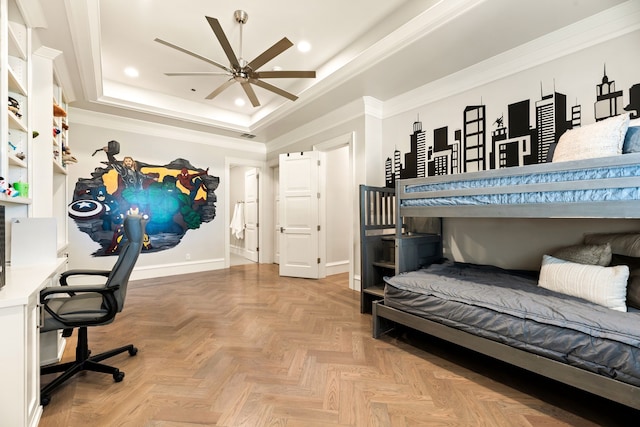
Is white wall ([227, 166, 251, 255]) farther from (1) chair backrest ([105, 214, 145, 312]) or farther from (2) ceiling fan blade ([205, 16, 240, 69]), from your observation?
(1) chair backrest ([105, 214, 145, 312])

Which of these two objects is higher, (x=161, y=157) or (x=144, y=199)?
(x=161, y=157)

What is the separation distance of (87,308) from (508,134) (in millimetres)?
3917

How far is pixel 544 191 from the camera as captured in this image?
1.79 m

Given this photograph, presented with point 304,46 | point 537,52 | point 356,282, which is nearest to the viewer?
point 537,52

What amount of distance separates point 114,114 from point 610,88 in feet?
20.2

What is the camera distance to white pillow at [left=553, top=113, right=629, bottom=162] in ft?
5.97

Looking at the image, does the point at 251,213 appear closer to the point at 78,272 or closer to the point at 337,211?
the point at 337,211

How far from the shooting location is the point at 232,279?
4645 millimetres

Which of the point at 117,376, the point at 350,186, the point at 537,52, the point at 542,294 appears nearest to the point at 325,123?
the point at 350,186

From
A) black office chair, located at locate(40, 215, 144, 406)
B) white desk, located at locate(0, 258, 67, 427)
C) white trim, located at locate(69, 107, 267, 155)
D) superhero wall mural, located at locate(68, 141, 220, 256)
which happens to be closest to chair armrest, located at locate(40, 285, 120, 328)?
black office chair, located at locate(40, 215, 144, 406)

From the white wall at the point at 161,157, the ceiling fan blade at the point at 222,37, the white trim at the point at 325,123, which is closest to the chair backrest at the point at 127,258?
the ceiling fan blade at the point at 222,37

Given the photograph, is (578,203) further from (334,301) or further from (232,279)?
(232,279)

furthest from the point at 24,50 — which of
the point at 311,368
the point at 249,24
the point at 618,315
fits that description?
the point at 618,315

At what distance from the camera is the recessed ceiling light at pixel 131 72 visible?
12.5 feet
